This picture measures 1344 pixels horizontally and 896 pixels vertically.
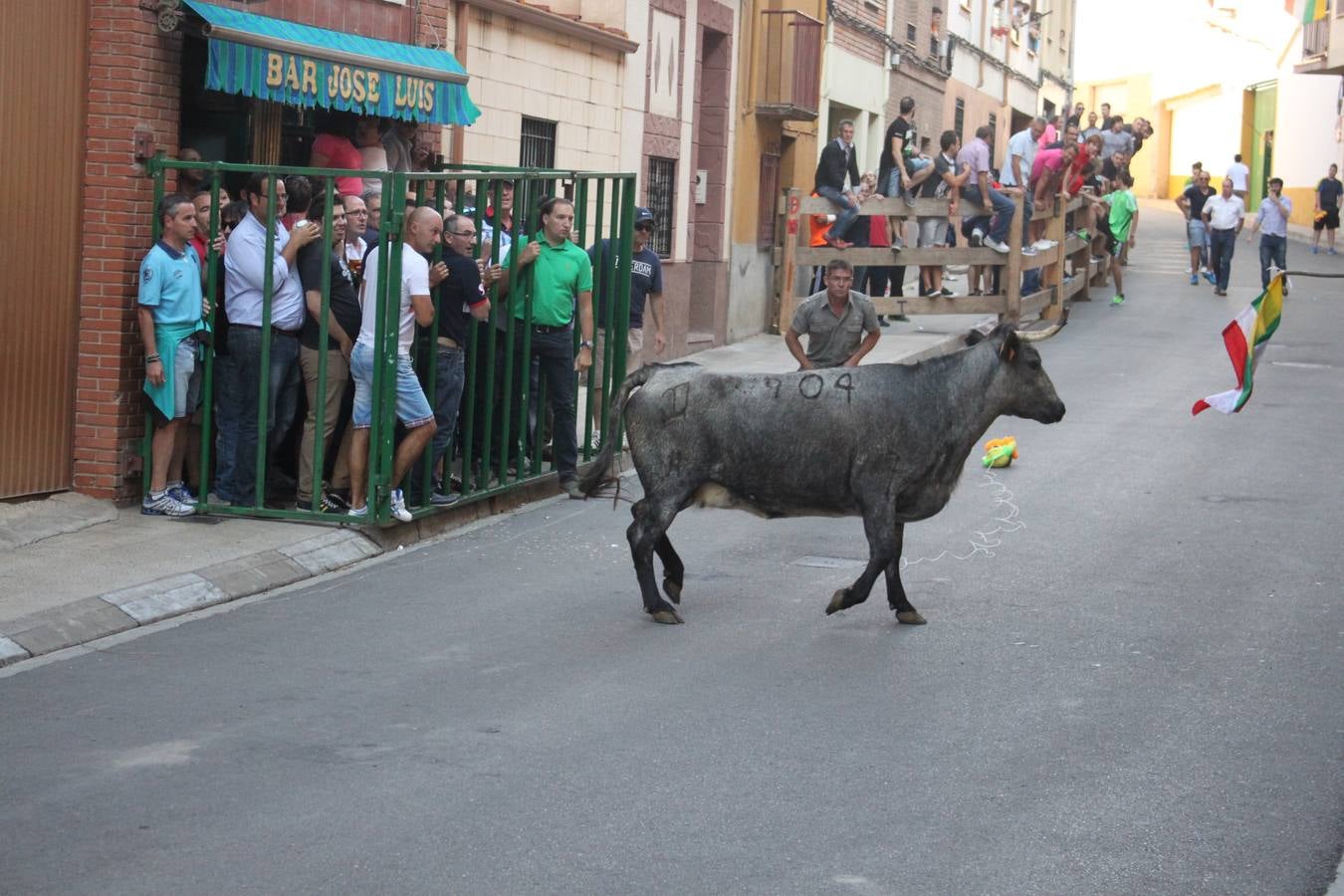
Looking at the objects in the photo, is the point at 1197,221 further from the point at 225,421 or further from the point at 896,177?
the point at 225,421

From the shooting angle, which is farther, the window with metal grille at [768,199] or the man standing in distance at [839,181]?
the window with metal grille at [768,199]

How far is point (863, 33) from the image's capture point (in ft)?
94.5

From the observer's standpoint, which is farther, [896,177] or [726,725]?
[896,177]

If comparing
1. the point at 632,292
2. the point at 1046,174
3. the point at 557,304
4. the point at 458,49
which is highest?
A: the point at 458,49

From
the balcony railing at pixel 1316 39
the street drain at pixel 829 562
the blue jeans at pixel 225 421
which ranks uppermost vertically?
the balcony railing at pixel 1316 39

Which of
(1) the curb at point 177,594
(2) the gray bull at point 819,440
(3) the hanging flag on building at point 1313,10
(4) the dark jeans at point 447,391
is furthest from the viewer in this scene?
(3) the hanging flag on building at point 1313,10

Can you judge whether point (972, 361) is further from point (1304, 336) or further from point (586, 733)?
point (1304, 336)

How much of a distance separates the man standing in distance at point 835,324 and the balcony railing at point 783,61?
1175 cm

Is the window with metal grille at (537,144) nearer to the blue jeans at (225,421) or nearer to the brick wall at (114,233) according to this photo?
the brick wall at (114,233)

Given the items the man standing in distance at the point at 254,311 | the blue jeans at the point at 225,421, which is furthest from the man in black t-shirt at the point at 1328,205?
the blue jeans at the point at 225,421

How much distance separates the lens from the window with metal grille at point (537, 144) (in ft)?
59.0

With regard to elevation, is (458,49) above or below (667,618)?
above

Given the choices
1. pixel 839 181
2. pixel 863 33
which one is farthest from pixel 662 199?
pixel 863 33

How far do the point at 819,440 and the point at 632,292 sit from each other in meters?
5.53
